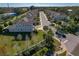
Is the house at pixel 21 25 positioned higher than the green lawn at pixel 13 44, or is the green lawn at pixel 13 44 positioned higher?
the house at pixel 21 25

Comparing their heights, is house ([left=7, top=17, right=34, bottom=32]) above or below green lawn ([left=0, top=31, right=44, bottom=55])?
above

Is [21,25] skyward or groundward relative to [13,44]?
skyward
